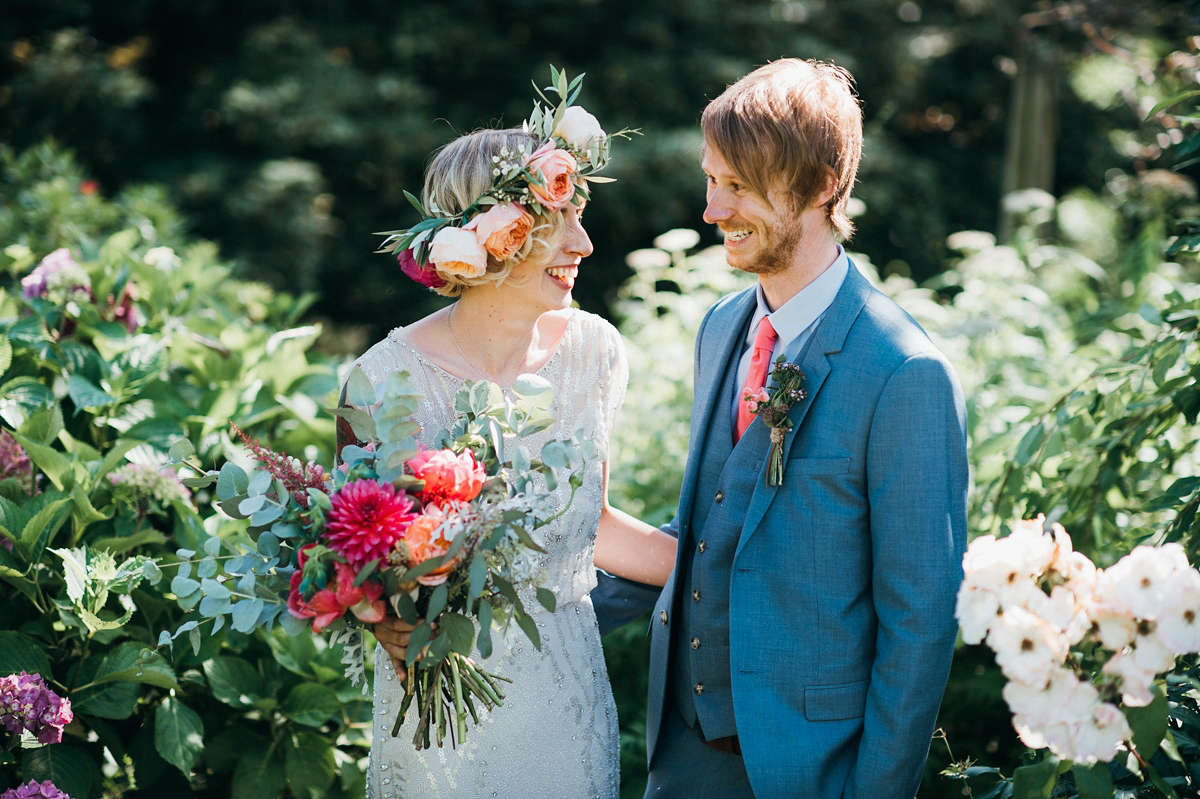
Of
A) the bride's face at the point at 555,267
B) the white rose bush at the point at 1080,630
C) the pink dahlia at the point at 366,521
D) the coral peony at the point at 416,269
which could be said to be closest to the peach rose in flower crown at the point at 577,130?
the bride's face at the point at 555,267

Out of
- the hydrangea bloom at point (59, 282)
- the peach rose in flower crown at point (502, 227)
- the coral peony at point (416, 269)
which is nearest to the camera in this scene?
the peach rose in flower crown at point (502, 227)

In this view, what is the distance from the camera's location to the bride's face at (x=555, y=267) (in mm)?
2312

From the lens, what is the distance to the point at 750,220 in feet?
7.05

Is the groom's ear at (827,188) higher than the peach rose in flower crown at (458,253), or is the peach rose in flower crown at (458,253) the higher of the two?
the groom's ear at (827,188)

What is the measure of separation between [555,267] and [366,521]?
0.86 meters

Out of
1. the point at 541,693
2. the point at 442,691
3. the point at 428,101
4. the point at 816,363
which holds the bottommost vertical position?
the point at 428,101

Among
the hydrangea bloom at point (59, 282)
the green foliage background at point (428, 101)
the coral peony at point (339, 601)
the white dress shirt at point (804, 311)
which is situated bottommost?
the green foliage background at point (428, 101)

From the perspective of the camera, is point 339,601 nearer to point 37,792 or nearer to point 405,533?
point 405,533

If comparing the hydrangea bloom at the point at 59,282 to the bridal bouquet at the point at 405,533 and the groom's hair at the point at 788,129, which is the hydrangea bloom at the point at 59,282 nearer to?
the bridal bouquet at the point at 405,533

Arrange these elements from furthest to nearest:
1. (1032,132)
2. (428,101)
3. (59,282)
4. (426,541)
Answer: (428,101)
(1032,132)
(59,282)
(426,541)

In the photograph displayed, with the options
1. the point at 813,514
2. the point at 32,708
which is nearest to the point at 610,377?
the point at 813,514

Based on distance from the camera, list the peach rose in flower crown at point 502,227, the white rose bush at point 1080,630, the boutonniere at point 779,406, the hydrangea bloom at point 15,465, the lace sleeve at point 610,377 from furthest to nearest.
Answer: the hydrangea bloom at point 15,465 → the lace sleeve at point 610,377 → the peach rose in flower crown at point 502,227 → the boutonniere at point 779,406 → the white rose bush at point 1080,630

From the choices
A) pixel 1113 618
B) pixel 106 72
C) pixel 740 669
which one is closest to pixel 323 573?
pixel 740 669

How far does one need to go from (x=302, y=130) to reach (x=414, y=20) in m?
1.74
